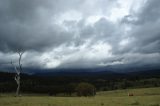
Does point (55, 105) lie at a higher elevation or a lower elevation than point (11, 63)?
lower

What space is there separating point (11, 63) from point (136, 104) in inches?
2085

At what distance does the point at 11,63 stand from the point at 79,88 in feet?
129

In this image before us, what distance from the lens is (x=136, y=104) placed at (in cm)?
4059

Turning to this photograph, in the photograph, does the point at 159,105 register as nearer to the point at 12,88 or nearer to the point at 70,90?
the point at 70,90

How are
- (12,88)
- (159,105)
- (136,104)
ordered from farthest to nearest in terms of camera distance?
(12,88), (136,104), (159,105)

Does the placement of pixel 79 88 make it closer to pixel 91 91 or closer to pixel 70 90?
pixel 91 91

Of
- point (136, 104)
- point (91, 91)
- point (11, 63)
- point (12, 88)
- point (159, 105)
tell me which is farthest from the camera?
point (12, 88)

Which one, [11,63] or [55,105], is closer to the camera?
[55,105]

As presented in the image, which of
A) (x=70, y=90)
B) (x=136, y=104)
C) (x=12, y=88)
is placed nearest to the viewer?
(x=136, y=104)

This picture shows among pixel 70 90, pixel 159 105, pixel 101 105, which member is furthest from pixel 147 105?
pixel 70 90

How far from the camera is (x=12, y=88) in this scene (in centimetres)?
19112

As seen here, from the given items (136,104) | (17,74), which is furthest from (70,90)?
(136,104)

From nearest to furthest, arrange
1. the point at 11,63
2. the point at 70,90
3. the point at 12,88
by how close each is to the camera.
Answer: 1. the point at 11,63
2. the point at 70,90
3. the point at 12,88

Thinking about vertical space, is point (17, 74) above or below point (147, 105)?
above
